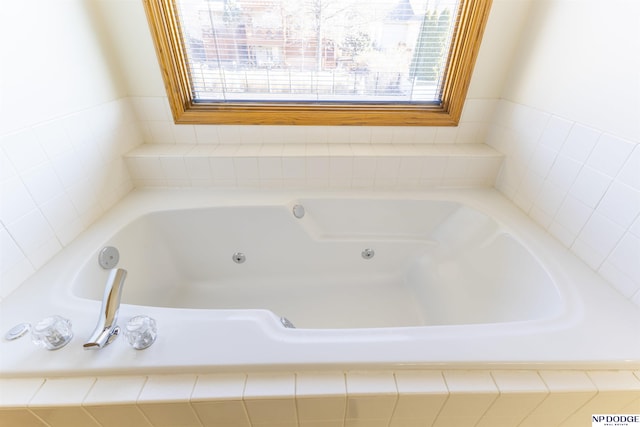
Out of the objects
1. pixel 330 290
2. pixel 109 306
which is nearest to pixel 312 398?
pixel 109 306

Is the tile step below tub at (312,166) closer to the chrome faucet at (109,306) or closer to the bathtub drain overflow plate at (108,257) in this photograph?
the bathtub drain overflow plate at (108,257)

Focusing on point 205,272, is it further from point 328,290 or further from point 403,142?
point 403,142

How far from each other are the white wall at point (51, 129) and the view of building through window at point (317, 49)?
41cm

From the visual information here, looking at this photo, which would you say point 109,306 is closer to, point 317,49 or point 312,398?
point 312,398

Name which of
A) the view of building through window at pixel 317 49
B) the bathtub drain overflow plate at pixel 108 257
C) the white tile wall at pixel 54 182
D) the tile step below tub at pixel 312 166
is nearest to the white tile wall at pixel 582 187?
the tile step below tub at pixel 312 166

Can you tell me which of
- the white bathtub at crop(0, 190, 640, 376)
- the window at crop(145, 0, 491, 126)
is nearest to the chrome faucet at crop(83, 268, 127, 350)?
the white bathtub at crop(0, 190, 640, 376)

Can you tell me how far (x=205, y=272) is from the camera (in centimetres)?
141

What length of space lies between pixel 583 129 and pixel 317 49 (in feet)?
3.67

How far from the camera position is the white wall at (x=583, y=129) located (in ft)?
2.70

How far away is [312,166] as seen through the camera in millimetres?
1358

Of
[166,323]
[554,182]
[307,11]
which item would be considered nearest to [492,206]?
[554,182]

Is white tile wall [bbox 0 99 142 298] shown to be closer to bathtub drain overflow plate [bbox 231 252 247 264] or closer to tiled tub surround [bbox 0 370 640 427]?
tiled tub surround [bbox 0 370 640 427]

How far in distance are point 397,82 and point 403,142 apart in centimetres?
31

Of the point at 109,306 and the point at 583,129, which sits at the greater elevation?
the point at 583,129
